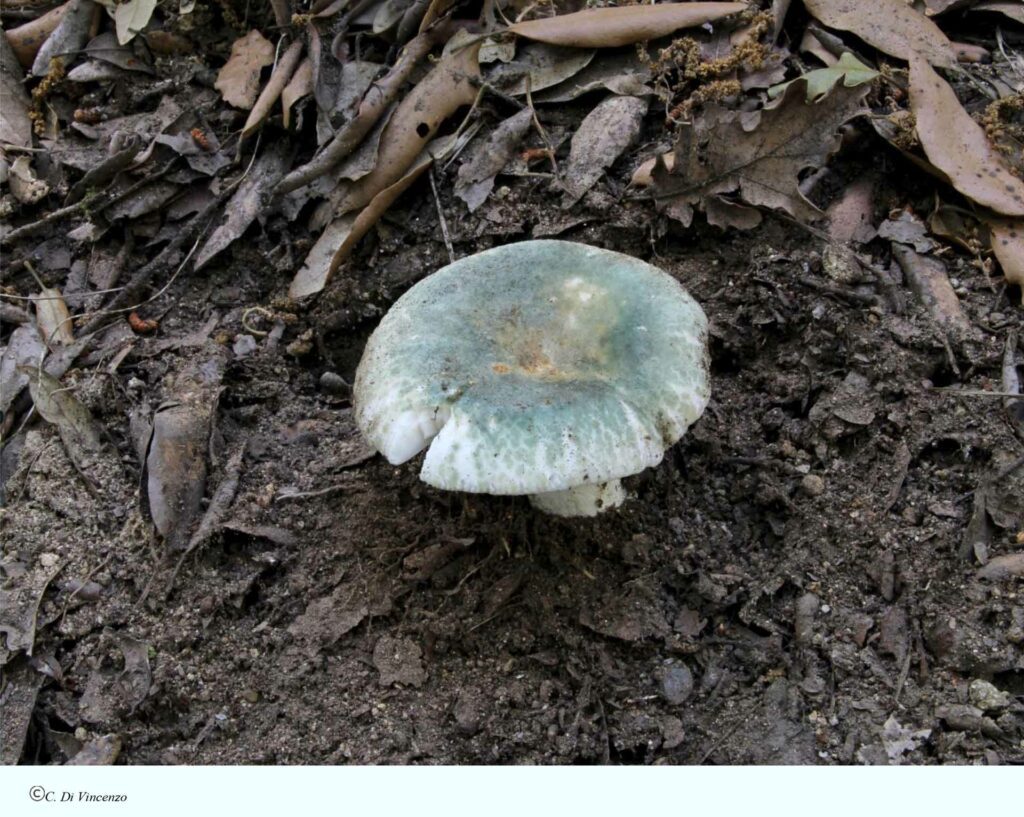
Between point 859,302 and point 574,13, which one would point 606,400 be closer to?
point 859,302

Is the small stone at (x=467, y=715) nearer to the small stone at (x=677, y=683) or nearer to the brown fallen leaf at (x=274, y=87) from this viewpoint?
the small stone at (x=677, y=683)

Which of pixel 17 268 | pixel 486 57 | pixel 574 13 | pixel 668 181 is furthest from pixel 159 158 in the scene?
pixel 668 181

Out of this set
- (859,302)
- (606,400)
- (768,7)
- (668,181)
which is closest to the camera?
(606,400)

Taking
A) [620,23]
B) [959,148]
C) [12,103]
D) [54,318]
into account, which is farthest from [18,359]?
[959,148]

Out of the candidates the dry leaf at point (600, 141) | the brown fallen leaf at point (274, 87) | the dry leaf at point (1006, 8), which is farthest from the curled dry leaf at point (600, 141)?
the dry leaf at point (1006, 8)

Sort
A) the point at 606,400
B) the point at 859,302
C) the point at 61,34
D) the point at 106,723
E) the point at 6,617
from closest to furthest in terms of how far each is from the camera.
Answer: the point at 606,400
the point at 106,723
the point at 6,617
the point at 859,302
the point at 61,34
